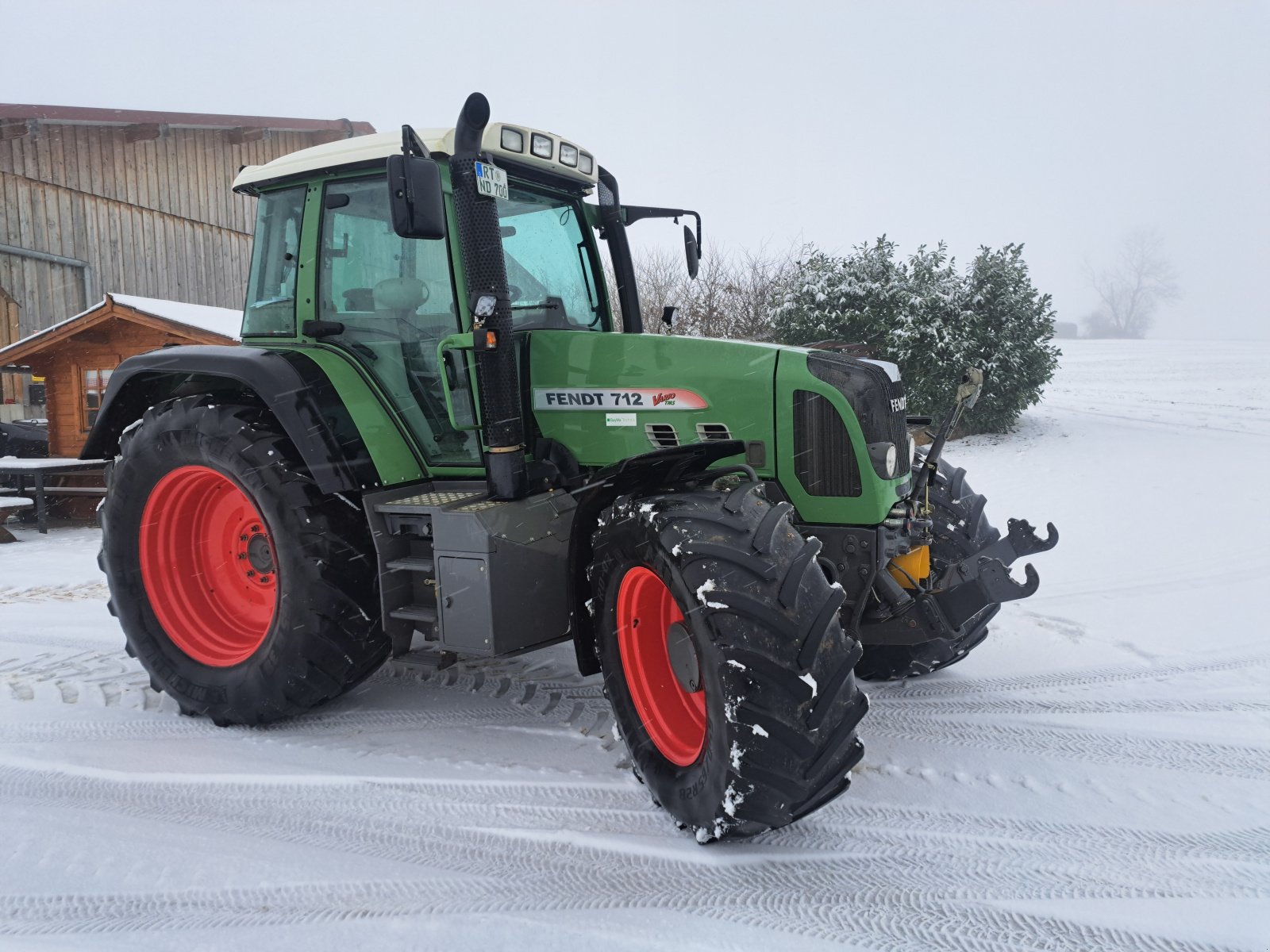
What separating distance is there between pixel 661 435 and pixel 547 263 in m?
1.10

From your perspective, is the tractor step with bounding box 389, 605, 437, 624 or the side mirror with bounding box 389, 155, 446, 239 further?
the tractor step with bounding box 389, 605, 437, 624

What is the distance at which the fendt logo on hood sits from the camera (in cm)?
335

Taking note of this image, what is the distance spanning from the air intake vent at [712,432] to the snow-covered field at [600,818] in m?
1.21

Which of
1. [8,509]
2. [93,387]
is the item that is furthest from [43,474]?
[93,387]

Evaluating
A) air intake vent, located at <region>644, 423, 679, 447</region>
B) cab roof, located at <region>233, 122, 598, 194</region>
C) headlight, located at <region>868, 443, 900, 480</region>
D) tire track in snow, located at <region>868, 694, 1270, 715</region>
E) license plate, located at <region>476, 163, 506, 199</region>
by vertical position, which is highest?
cab roof, located at <region>233, 122, 598, 194</region>

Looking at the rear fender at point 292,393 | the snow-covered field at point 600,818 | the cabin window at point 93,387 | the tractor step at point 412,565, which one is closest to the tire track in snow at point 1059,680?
the snow-covered field at point 600,818

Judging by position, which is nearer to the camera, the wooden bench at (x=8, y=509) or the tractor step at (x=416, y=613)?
the tractor step at (x=416, y=613)

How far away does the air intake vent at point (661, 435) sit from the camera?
11.1 feet

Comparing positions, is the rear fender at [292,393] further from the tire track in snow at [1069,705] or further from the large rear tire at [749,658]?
the tire track in snow at [1069,705]

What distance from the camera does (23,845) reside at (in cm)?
284

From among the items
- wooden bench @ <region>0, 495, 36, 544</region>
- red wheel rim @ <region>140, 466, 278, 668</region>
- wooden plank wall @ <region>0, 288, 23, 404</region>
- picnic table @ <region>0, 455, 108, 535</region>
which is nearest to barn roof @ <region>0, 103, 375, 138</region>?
wooden plank wall @ <region>0, 288, 23, 404</region>

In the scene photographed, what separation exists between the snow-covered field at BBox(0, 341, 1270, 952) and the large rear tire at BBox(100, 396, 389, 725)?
0.73ft

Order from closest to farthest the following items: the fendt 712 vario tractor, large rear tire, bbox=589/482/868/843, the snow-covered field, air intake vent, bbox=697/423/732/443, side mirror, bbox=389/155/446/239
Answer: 1. the snow-covered field
2. large rear tire, bbox=589/482/868/843
3. the fendt 712 vario tractor
4. side mirror, bbox=389/155/446/239
5. air intake vent, bbox=697/423/732/443

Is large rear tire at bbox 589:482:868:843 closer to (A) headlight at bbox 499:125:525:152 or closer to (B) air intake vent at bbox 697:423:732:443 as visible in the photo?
(B) air intake vent at bbox 697:423:732:443
